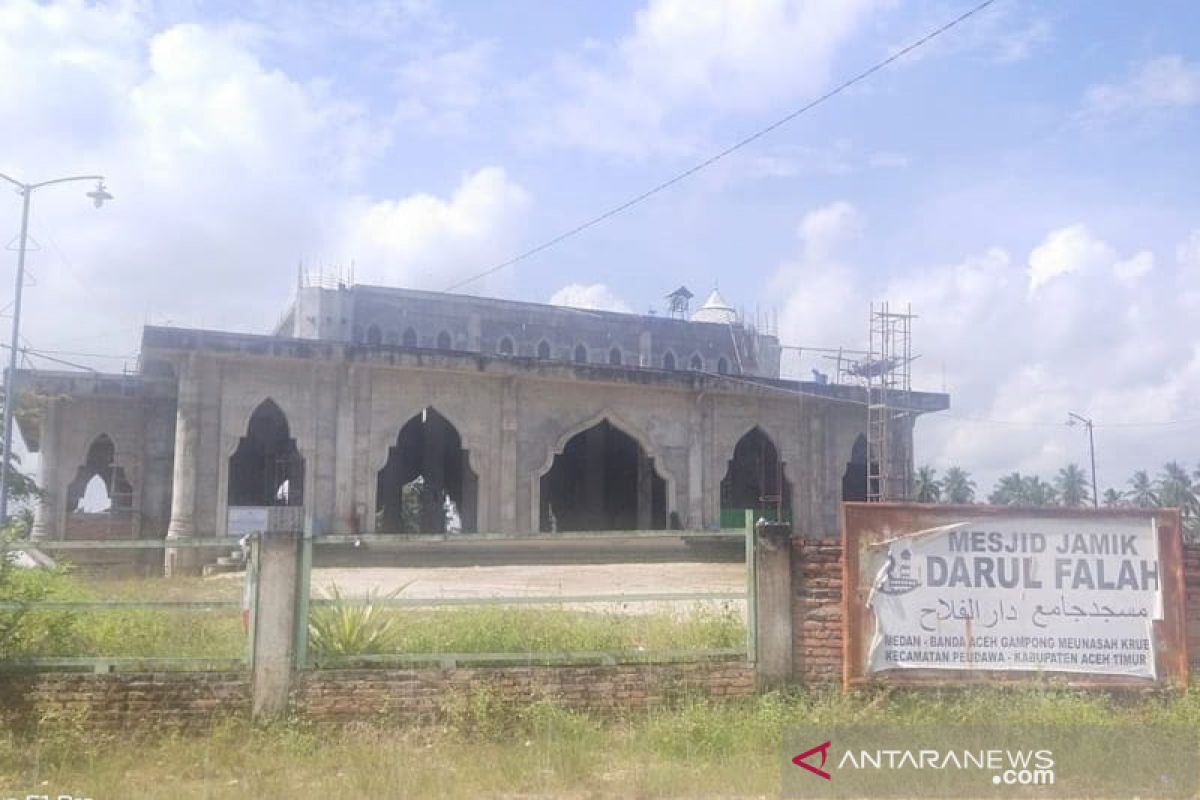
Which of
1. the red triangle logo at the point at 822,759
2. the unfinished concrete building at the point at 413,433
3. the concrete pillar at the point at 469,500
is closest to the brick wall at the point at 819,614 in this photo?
the red triangle logo at the point at 822,759

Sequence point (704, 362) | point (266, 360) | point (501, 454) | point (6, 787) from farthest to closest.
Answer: point (704, 362) → point (501, 454) → point (266, 360) → point (6, 787)

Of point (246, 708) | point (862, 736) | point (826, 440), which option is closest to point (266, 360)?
point (826, 440)

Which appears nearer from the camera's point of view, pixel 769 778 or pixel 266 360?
pixel 769 778

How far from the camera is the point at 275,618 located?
25.7 ft

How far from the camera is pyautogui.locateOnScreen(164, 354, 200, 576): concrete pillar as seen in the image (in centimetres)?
2145

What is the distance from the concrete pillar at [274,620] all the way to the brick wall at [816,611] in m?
3.75

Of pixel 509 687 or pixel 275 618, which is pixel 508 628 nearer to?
pixel 509 687

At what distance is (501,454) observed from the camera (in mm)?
23750

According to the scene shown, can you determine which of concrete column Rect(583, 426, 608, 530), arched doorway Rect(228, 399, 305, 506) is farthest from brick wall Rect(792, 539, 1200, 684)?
concrete column Rect(583, 426, 608, 530)

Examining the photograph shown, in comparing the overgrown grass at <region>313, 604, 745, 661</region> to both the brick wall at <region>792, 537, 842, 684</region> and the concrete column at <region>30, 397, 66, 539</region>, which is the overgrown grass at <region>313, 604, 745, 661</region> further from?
the concrete column at <region>30, 397, 66, 539</region>

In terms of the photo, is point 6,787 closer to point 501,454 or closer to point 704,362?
point 501,454

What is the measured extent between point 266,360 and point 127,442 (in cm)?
592

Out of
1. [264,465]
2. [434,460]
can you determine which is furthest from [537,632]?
[264,465]

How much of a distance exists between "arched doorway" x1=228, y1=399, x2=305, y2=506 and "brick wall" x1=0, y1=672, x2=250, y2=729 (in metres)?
19.5
